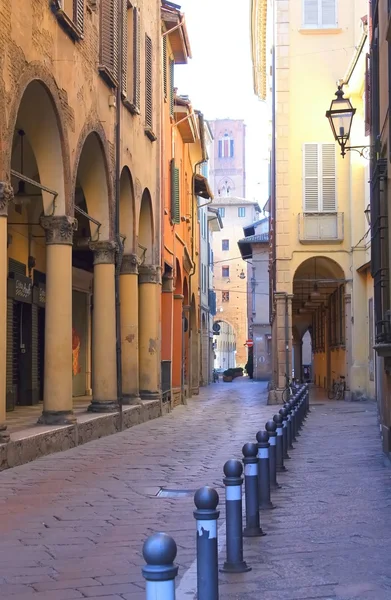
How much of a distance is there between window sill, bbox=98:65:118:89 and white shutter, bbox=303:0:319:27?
15.1 metres

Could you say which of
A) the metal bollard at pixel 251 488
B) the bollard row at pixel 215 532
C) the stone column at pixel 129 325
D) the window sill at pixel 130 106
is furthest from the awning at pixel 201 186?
the metal bollard at pixel 251 488

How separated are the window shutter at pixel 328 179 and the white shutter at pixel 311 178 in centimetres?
20

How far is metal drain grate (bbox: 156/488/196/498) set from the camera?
Answer: 9812 millimetres

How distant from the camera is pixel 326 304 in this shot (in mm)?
39562

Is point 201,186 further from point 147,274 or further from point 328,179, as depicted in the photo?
point 147,274

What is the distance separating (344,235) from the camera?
30125mm

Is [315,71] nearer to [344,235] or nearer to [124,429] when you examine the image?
[344,235]

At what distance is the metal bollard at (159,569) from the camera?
10.5 feet

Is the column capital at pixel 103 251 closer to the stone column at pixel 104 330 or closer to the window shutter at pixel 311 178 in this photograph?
the stone column at pixel 104 330

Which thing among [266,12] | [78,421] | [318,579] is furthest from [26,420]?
[266,12]

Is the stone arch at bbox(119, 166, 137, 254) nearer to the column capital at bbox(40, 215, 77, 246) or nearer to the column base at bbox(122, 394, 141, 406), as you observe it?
the column base at bbox(122, 394, 141, 406)

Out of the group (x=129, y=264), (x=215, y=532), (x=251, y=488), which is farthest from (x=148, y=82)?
(x=215, y=532)

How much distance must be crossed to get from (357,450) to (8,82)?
7267mm

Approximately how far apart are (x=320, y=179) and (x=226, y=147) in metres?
99.2
